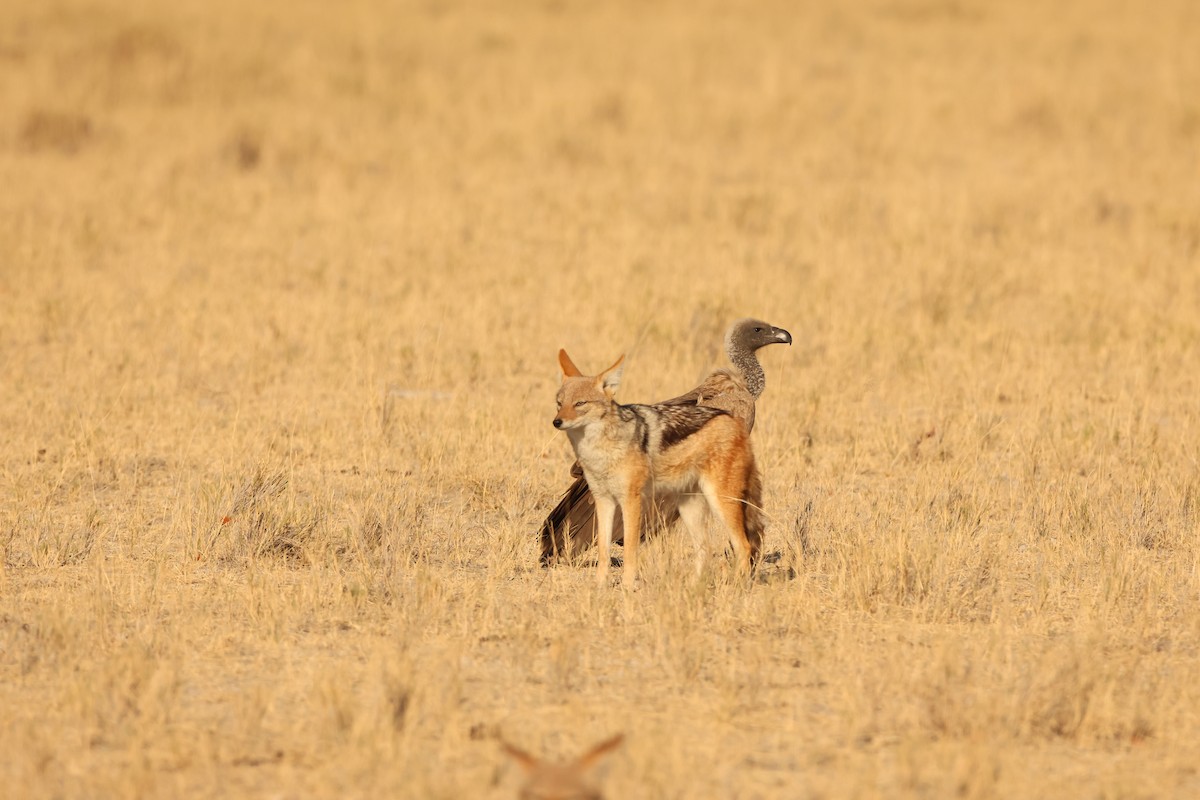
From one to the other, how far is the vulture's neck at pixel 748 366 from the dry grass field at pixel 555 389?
A: 66 cm

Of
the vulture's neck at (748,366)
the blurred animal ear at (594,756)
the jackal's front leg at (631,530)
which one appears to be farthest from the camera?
the vulture's neck at (748,366)

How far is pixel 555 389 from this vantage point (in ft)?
33.3

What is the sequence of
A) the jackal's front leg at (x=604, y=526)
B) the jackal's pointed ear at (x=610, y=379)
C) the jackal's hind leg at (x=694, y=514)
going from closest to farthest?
the jackal's pointed ear at (x=610, y=379) → the jackal's front leg at (x=604, y=526) → the jackal's hind leg at (x=694, y=514)

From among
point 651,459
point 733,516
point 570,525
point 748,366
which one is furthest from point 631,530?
point 748,366

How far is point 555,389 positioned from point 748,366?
9.10 feet

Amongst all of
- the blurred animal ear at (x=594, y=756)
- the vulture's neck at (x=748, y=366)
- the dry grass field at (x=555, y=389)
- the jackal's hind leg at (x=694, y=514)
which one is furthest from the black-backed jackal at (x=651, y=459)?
the blurred animal ear at (x=594, y=756)

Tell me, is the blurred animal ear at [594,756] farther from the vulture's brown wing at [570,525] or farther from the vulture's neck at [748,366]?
the vulture's neck at [748,366]

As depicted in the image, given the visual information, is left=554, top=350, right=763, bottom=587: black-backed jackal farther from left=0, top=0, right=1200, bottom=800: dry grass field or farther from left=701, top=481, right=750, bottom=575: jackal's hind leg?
left=0, top=0, right=1200, bottom=800: dry grass field

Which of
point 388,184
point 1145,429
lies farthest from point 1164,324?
point 388,184

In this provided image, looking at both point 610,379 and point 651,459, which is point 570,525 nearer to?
point 651,459

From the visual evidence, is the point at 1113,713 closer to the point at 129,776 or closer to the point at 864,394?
the point at 129,776

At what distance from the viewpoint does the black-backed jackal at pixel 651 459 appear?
Result: 6500 millimetres

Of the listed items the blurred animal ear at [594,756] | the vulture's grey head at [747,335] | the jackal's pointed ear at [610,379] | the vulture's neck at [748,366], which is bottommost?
the blurred animal ear at [594,756]

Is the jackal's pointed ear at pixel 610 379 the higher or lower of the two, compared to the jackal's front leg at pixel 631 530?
higher
